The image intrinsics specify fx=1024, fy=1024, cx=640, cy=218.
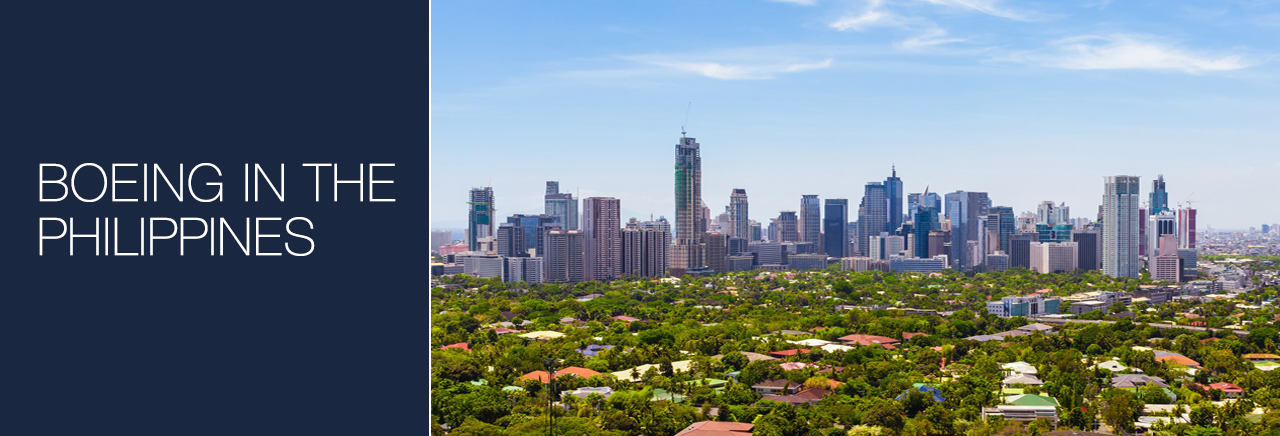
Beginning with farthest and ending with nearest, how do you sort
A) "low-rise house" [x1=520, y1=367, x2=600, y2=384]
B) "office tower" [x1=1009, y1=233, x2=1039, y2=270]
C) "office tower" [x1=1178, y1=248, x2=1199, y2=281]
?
"office tower" [x1=1009, y1=233, x2=1039, y2=270] < "office tower" [x1=1178, y1=248, x2=1199, y2=281] < "low-rise house" [x1=520, y1=367, x2=600, y2=384]

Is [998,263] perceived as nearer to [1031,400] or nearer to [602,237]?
[602,237]

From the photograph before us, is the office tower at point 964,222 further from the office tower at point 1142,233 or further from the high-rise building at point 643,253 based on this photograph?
the high-rise building at point 643,253

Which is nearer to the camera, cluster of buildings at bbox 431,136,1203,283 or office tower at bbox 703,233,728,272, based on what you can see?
cluster of buildings at bbox 431,136,1203,283

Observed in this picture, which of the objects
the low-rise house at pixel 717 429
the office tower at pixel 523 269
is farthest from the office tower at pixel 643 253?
the low-rise house at pixel 717 429

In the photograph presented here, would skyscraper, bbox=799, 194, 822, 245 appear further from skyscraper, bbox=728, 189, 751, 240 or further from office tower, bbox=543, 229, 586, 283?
office tower, bbox=543, 229, 586, 283

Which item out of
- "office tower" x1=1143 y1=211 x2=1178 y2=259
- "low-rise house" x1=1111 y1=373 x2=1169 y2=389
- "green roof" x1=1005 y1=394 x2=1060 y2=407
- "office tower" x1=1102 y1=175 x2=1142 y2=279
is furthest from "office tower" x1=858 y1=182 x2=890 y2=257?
"green roof" x1=1005 y1=394 x2=1060 y2=407

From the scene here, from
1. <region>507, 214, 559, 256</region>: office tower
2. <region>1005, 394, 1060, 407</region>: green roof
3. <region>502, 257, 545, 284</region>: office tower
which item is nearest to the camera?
<region>1005, 394, 1060, 407</region>: green roof
